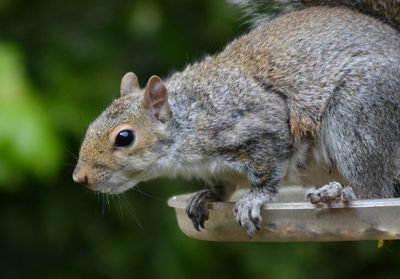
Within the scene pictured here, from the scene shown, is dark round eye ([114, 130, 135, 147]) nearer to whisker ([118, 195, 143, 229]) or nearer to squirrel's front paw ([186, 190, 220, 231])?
squirrel's front paw ([186, 190, 220, 231])

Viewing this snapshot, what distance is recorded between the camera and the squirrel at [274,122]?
134 centimetres

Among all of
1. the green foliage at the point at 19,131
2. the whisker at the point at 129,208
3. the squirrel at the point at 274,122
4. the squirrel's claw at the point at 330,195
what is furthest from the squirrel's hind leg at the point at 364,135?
the whisker at the point at 129,208

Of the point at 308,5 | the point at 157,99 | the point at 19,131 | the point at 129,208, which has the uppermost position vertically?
the point at 308,5

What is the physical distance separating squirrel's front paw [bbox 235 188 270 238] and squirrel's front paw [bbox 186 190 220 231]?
10 centimetres

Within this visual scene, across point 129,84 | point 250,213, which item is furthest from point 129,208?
point 250,213

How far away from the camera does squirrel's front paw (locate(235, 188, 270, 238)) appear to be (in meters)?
1.17

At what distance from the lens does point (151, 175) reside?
4.62 ft

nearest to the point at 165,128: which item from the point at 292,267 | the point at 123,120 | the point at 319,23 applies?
the point at 123,120

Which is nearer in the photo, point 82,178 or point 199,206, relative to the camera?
point 82,178

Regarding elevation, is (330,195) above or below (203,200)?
above

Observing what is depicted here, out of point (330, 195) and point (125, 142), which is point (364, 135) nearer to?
point (330, 195)

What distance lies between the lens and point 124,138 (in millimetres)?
1358

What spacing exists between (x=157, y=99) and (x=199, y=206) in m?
0.22

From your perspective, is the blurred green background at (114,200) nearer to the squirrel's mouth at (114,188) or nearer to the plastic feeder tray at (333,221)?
the squirrel's mouth at (114,188)
